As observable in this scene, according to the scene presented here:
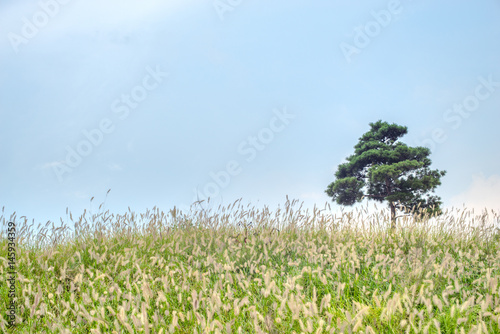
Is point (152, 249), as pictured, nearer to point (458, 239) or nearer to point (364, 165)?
point (458, 239)

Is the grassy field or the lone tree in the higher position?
the lone tree

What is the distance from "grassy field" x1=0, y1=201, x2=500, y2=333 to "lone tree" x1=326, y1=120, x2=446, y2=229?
1012 centimetres

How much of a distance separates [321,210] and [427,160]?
12903 millimetres

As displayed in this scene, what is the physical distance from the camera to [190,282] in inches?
182

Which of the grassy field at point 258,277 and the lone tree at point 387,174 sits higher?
the lone tree at point 387,174

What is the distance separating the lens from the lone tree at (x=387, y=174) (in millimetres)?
16703

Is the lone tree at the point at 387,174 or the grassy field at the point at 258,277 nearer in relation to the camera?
the grassy field at the point at 258,277

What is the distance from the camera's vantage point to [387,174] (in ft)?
52.6

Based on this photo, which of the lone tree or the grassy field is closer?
the grassy field

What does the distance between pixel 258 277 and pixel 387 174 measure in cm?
1274

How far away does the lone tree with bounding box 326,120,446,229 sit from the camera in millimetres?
16703

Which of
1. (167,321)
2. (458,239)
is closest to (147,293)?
(167,321)

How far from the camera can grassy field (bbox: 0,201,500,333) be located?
10.4ft

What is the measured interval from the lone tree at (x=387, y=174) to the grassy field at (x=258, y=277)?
10.1 m
